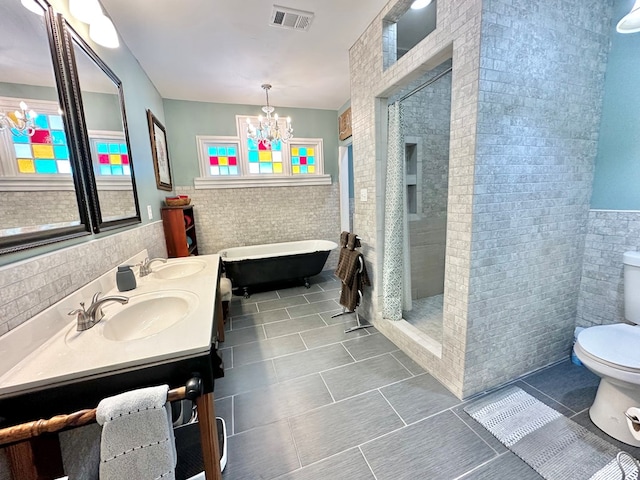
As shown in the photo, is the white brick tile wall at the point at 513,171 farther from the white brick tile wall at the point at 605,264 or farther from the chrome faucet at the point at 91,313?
the chrome faucet at the point at 91,313

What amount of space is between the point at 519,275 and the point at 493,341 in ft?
1.51

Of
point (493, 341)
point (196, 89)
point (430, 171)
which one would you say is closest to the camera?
point (493, 341)

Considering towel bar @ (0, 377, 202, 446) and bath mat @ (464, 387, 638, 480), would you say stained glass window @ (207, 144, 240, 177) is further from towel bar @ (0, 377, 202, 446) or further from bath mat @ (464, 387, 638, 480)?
bath mat @ (464, 387, 638, 480)

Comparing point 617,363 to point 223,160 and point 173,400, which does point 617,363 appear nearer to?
point 173,400

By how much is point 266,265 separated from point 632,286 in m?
3.21

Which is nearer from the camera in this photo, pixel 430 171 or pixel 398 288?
pixel 398 288

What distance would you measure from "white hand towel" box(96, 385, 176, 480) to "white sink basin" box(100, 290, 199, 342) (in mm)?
458

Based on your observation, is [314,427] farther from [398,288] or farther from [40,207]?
[40,207]

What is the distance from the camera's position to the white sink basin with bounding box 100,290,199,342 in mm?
1177

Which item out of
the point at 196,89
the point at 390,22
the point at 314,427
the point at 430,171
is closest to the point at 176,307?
the point at 314,427

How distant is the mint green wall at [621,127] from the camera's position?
5.20 ft

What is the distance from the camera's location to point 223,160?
391 cm

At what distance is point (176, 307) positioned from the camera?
1.35 m

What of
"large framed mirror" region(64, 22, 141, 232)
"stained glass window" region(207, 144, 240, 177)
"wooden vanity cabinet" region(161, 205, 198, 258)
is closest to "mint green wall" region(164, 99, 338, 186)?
"stained glass window" region(207, 144, 240, 177)
